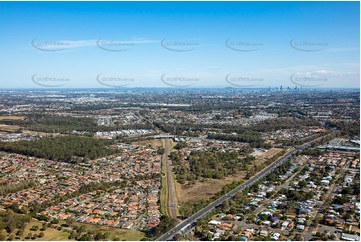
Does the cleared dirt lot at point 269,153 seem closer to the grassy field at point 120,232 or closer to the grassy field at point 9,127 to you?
the grassy field at point 120,232

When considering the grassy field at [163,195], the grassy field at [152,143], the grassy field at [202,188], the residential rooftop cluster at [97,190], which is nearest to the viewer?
the residential rooftop cluster at [97,190]

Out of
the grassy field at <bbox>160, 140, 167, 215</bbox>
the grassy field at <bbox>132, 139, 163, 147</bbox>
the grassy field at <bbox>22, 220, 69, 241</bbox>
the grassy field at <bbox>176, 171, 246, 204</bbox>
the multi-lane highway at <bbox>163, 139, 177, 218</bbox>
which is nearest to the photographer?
the grassy field at <bbox>22, 220, 69, 241</bbox>

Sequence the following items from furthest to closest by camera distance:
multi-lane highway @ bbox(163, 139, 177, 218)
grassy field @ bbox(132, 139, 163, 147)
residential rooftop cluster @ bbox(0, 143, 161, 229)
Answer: grassy field @ bbox(132, 139, 163, 147), multi-lane highway @ bbox(163, 139, 177, 218), residential rooftop cluster @ bbox(0, 143, 161, 229)

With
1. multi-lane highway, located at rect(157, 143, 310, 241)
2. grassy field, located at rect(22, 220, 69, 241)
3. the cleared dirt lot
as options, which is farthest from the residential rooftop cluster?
the cleared dirt lot

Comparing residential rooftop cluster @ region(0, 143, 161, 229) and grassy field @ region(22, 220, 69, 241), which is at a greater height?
residential rooftop cluster @ region(0, 143, 161, 229)

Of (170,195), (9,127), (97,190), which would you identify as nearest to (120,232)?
(170,195)

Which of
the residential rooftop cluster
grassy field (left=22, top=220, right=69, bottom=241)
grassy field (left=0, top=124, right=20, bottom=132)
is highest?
grassy field (left=0, top=124, right=20, bottom=132)

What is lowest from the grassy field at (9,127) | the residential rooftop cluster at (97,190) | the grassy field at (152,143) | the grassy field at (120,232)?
the grassy field at (120,232)

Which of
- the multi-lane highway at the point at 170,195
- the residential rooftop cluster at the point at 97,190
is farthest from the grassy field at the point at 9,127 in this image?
the multi-lane highway at the point at 170,195

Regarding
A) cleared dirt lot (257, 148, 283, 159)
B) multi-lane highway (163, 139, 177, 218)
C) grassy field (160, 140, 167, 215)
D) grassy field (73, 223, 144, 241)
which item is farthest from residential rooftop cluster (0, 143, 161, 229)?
cleared dirt lot (257, 148, 283, 159)

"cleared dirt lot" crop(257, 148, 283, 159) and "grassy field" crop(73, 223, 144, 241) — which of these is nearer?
"grassy field" crop(73, 223, 144, 241)

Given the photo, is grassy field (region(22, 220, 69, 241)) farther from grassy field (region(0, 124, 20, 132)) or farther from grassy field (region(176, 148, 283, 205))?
grassy field (region(0, 124, 20, 132))

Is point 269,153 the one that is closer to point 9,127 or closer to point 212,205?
point 212,205
